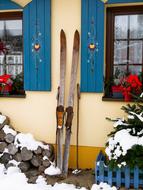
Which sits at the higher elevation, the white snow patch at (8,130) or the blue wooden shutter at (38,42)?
the blue wooden shutter at (38,42)

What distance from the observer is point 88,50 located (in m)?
4.26

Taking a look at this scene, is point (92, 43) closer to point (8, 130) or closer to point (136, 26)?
point (136, 26)

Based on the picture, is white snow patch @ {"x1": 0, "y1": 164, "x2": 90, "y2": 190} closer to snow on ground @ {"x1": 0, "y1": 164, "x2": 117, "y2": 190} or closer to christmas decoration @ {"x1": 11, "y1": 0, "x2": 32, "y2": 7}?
snow on ground @ {"x1": 0, "y1": 164, "x2": 117, "y2": 190}

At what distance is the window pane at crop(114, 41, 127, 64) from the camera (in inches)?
173

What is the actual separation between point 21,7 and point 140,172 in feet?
9.75

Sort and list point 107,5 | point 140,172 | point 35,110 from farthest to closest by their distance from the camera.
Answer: point 35,110
point 107,5
point 140,172

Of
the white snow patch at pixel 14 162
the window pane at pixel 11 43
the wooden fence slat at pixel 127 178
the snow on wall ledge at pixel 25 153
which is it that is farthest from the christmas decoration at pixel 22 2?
the wooden fence slat at pixel 127 178

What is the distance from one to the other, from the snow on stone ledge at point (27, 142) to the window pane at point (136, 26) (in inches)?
83.8

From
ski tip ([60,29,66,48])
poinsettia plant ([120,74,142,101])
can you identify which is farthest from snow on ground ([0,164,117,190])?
ski tip ([60,29,66,48])

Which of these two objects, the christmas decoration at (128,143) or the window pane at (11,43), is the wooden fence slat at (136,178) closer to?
the christmas decoration at (128,143)

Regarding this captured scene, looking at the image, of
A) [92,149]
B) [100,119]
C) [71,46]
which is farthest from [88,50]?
[92,149]

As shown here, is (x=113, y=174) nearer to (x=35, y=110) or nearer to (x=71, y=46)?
(x=35, y=110)

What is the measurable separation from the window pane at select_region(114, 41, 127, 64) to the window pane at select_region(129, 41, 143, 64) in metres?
0.09

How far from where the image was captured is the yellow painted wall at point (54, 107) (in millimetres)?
4316
